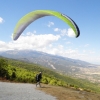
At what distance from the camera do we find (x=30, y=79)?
35844 mm

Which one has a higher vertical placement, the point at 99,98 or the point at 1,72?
the point at 1,72

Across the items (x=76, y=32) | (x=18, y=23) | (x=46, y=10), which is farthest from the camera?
(x=18, y=23)

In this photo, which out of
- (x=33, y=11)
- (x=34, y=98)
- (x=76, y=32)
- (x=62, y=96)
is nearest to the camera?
(x=76, y=32)

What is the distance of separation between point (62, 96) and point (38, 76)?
210 inches

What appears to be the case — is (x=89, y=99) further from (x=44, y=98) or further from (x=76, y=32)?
(x=76, y=32)

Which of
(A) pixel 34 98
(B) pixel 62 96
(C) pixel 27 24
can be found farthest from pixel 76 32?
(B) pixel 62 96

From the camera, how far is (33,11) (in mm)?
8609

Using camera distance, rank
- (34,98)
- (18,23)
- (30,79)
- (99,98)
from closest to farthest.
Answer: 1. (18,23)
2. (34,98)
3. (99,98)
4. (30,79)

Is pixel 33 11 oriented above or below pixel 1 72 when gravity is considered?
above

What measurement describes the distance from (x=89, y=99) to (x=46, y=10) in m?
17.8

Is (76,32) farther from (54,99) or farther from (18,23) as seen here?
(54,99)

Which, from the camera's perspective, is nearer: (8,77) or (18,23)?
(18,23)

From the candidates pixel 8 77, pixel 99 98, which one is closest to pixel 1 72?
pixel 8 77

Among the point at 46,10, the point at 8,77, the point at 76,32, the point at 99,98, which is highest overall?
the point at 46,10
